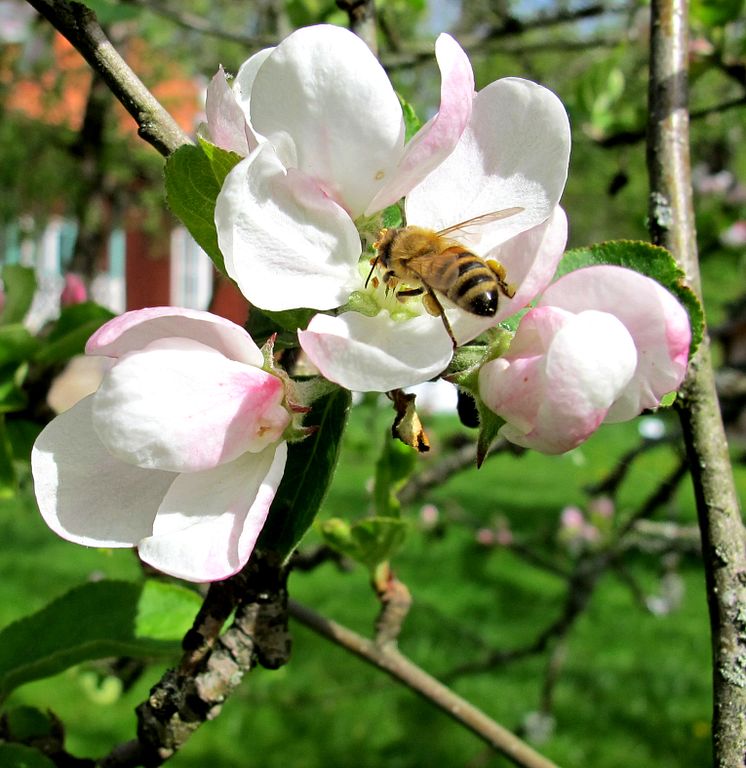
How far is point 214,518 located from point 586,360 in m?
0.28

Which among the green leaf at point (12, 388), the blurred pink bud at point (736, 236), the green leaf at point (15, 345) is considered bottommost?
the blurred pink bud at point (736, 236)

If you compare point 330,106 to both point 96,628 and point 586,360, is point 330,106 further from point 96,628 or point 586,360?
point 96,628

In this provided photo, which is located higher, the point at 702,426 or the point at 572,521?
the point at 702,426

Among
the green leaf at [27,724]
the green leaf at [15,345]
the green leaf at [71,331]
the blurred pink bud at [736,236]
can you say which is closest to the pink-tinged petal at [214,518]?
the green leaf at [27,724]

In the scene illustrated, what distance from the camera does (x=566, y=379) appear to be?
0.60m

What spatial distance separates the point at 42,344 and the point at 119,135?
19.8 ft

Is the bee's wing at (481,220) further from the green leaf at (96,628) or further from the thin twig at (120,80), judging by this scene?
the green leaf at (96,628)

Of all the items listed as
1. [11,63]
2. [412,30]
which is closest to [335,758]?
[11,63]

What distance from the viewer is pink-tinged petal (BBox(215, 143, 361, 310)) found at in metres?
0.63

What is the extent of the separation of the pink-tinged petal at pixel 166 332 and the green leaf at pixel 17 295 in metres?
0.90

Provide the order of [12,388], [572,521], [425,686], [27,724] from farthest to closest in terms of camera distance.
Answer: [572,521], [12,388], [425,686], [27,724]

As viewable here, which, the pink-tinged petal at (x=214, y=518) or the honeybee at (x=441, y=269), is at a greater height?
the honeybee at (x=441, y=269)

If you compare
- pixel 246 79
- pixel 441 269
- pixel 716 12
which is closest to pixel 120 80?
pixel 246 79

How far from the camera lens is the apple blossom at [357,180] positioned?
2.09ft
